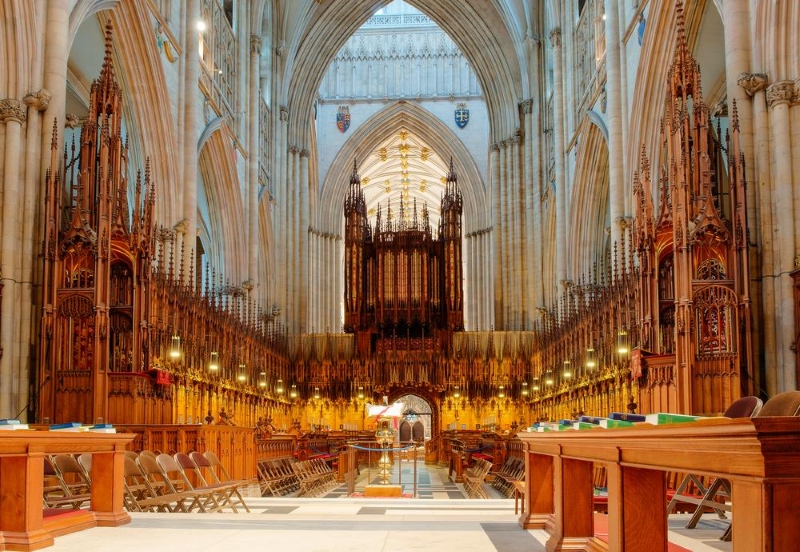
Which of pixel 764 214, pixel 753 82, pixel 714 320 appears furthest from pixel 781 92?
pixel 714 320

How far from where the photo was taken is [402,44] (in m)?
49.6

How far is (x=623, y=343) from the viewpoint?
1708cm

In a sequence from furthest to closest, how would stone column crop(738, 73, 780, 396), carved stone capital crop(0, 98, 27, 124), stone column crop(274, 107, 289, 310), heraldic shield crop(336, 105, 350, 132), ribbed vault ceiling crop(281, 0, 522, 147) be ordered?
heraldic shield crop(336, 105, 350, 132), ribbed vault ceiling crop(281, 0, 522, 147), stone column crop(274, 107, 289, 310), carved stone capital crop(0, 98, 27, 124), stone column crop(738, 73, 780, 396)

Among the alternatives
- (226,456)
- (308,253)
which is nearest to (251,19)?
(308,253)

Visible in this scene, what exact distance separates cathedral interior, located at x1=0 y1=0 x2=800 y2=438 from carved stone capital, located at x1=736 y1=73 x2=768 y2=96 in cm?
3

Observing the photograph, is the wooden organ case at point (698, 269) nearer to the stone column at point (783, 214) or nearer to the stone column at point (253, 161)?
the stone column at point (783, 214)

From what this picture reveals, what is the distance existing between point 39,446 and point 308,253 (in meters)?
37.2

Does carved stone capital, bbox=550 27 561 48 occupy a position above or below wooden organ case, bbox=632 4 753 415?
above

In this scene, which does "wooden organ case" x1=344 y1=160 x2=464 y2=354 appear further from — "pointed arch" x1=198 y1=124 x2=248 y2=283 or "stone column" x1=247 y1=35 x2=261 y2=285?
"pointed arch" x1=198 y1=124 x2=248 y2=283

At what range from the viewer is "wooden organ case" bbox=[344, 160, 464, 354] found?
35.4 m

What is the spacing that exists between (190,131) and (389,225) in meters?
16.9

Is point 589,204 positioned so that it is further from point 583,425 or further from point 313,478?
point 583,425

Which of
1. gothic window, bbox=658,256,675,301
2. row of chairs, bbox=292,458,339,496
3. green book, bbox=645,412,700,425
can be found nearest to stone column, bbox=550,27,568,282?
row of chairs, bbox=292,458,339,496

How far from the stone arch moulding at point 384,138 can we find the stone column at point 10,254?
34.1 metres
